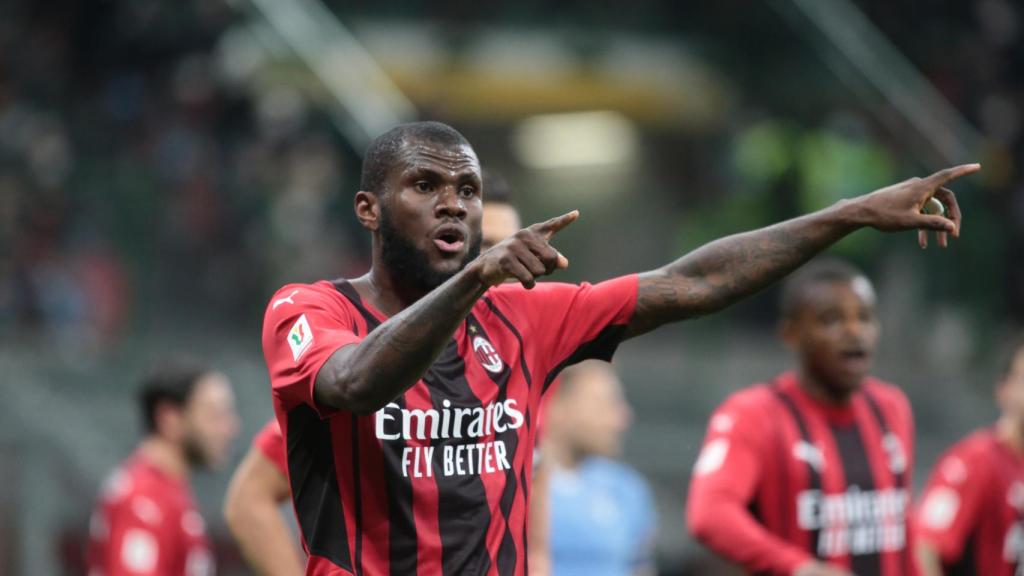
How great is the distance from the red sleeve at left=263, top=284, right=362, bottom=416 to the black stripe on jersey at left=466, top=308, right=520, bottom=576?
392 millimetres

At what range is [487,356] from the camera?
3.79m

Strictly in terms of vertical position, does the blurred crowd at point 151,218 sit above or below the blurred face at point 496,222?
above

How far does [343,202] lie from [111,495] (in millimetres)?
3806

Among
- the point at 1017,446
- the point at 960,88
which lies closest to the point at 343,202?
the point at 1017,446

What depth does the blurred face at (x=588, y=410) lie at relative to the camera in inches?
314

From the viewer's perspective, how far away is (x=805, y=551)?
5691mm

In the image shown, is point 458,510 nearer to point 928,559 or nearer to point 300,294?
point 300,294

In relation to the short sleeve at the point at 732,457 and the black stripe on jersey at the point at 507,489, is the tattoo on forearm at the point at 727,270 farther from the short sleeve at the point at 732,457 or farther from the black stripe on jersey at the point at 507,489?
the short sleeve at the point at 732,457

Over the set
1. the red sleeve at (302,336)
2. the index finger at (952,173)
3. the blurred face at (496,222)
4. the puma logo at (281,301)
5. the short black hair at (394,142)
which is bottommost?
the red sleeve at (302,336)

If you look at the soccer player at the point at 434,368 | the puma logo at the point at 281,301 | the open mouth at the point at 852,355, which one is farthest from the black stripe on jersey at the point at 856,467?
the puma logo at the point at 281,301

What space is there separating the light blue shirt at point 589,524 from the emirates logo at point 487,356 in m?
4.33

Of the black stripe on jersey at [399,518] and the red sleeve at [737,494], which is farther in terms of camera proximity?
the red sleeve at [737,494]

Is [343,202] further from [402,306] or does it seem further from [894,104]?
[402,306]

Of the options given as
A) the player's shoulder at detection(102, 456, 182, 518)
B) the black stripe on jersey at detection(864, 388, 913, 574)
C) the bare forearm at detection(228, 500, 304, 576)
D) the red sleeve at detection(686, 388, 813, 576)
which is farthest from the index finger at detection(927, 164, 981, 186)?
the player's shoulder at detection(102, 456, 182, 518)
